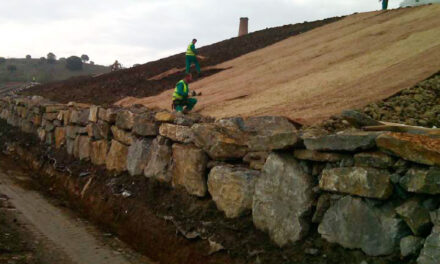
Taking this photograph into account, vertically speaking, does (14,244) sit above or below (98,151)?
below

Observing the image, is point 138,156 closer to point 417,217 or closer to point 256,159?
point 256,159

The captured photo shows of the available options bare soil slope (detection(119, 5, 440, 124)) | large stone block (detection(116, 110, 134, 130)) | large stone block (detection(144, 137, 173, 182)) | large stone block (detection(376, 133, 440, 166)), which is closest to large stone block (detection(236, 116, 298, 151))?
bare soil slope (detection(119, 5, 440, 124))

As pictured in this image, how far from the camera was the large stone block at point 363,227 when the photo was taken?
12.5ft

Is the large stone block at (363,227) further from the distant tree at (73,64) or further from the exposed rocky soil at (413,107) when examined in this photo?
the distant tree at (73,64)

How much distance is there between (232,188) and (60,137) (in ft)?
27.4

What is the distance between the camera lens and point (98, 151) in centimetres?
1020

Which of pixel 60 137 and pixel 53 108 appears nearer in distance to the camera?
pixel 60 137

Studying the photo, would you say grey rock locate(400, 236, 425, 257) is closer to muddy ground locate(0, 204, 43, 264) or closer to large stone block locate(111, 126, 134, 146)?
muddy ground locate(0, 204, 43, 264)

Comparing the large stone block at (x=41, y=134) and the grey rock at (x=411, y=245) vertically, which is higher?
the grey rock at (x=411, y=245)

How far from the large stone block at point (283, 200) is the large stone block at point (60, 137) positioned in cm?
858

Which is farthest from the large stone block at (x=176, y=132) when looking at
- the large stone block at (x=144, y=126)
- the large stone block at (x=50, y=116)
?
the large stone block at (x=50, y=116)

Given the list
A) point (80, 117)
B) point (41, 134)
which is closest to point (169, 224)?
point (80, 117)

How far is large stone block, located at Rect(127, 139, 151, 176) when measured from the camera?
8227 millimetres

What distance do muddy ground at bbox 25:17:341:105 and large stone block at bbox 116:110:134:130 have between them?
6.07 meters
